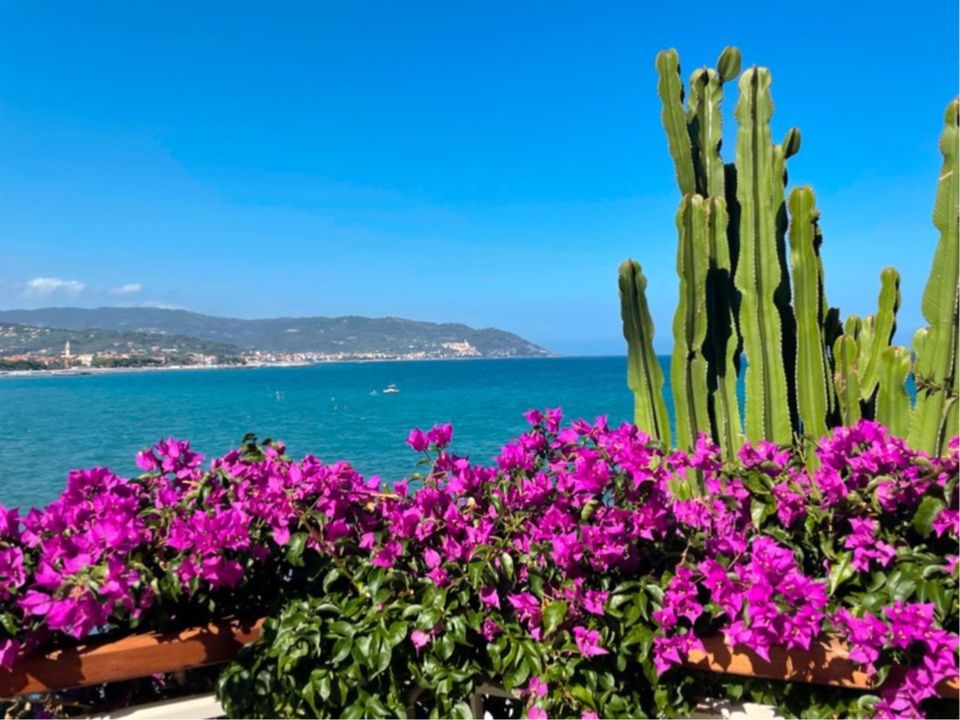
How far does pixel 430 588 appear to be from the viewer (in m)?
1.57

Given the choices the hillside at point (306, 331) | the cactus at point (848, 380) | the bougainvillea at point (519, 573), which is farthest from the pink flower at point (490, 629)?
the hillside at point (306, 331)

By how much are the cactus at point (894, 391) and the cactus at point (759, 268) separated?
1.21 feet

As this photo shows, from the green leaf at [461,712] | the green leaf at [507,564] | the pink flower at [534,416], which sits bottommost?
the green leaf at [461,712]

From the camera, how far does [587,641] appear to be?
1503 millimetres

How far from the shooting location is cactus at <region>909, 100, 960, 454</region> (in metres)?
2.32

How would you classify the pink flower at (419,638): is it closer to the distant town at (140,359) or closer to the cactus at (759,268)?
the cactus at (759,268)

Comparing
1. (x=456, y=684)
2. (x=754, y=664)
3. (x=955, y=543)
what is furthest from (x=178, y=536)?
(x=955, y=543)

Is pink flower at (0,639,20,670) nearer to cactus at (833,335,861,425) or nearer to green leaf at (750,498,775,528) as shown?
green leaf at (750,498,775,528)

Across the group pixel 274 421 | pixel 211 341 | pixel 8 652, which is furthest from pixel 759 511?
pixel 211 341

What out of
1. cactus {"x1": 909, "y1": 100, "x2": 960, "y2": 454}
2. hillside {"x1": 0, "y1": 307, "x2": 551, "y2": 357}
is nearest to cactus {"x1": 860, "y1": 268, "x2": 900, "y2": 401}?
cactus {"x1": 909, "y1": 100, "x2": 960, "y2": 454}

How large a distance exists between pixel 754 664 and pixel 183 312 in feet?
629

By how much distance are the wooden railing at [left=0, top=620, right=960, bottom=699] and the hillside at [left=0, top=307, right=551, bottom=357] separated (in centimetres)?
14600

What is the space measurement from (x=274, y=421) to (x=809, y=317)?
34.0 metres

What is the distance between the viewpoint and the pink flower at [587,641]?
4.89 ft
